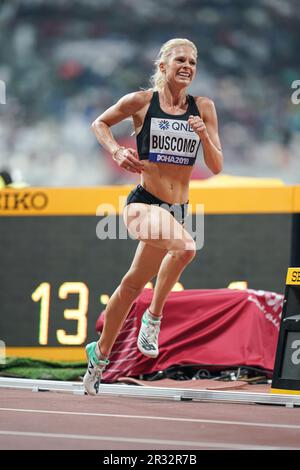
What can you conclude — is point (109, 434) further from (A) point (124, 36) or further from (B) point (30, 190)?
(A) point (124, 36)

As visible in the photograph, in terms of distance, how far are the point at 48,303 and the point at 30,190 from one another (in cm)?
115

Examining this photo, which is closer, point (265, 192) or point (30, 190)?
point (265, 192)

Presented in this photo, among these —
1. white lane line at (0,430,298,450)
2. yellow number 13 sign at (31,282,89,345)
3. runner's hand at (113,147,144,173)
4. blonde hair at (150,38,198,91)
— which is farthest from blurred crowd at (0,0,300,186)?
white lane line at (0,430,298,450)

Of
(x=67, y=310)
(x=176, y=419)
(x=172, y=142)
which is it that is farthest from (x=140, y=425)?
(x=67, y=310)

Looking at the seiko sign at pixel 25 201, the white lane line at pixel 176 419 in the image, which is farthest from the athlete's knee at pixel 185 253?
the seiko sign at pixel 25 201

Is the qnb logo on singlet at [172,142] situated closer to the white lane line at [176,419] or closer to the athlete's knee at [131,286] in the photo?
the athlete's knee at [131,286]

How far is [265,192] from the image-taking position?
28.4 ft

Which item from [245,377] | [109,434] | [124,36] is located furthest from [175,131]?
[124,36]

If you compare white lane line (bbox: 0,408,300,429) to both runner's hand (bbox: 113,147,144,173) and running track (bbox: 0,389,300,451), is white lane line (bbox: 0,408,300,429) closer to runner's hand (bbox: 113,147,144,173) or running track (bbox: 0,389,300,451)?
running track (bbox: 0,389,300,451)

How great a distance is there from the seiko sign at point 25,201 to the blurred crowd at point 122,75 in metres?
9.34

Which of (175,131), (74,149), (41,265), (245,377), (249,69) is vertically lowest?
(245,377)

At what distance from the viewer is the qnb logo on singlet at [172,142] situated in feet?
17.4

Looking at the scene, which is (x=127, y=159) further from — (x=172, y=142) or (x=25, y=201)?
(x=25, y=201)

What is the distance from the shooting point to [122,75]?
69.2 feet
